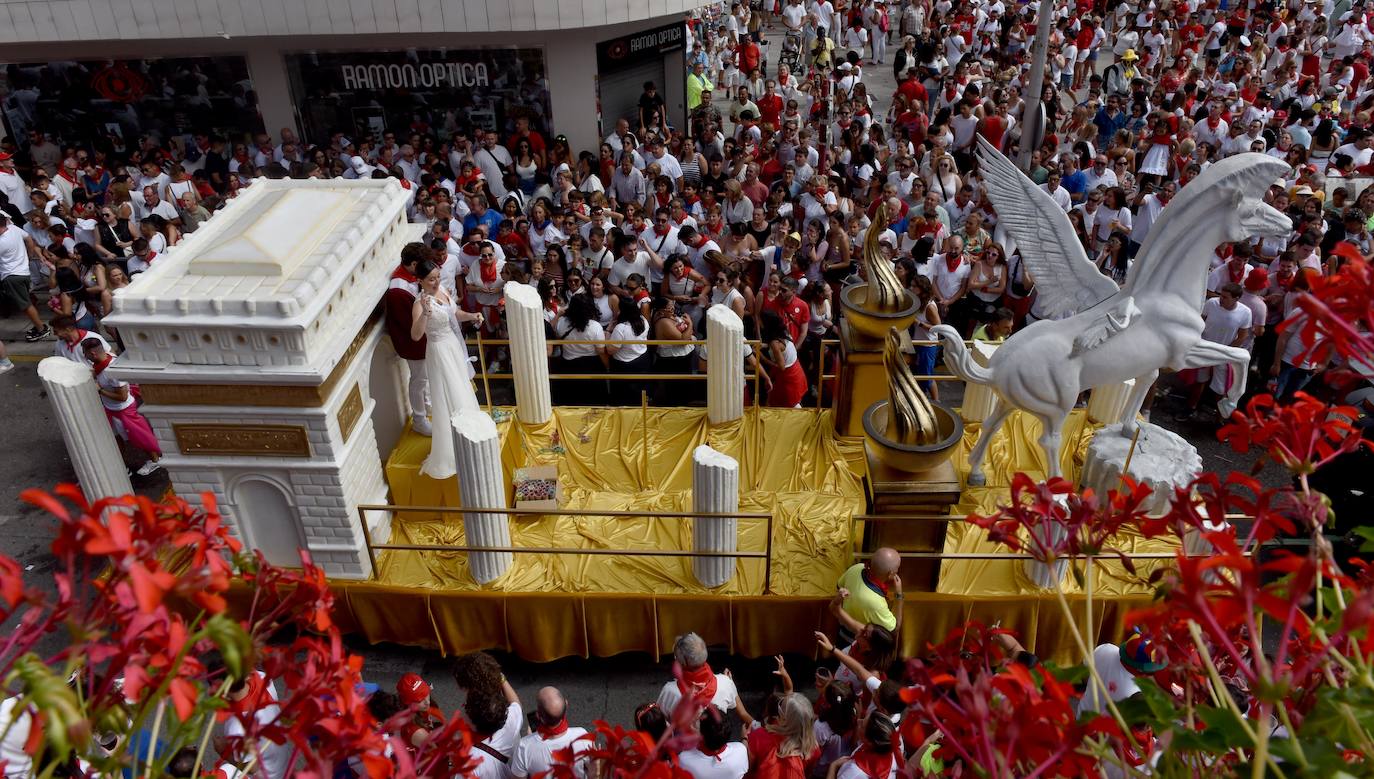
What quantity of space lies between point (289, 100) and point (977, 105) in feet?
37.2

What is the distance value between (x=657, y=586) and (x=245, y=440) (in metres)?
3.19

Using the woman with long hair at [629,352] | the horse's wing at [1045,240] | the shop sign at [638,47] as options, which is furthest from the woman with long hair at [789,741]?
the shop sign at [638,47]

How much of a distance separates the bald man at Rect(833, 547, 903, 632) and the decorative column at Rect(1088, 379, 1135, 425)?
3.48 metres

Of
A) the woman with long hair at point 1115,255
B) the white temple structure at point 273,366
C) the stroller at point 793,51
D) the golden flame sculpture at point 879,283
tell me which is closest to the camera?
the white temple structure at point 273,366

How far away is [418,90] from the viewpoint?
50.2ft

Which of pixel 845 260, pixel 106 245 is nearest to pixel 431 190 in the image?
pixel 106 245

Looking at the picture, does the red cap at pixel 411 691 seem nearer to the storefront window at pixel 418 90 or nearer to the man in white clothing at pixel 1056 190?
the man in white clothing at pixel 1056 190

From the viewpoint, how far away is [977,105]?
15.4 m

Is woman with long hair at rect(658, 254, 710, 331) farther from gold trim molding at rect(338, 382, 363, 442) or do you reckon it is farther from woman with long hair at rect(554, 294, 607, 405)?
gold trim molding at rect(338, 382, 363, 442)

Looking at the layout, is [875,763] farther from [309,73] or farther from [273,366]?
[309,73]

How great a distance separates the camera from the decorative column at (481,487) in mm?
6773

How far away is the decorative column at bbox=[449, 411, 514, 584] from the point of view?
6773 mm

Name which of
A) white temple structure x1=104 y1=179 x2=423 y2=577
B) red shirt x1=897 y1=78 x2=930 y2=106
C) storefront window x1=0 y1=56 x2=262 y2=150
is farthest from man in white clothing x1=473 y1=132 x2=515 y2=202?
red shirt x1=897 y1=78 x2=930 y2=106

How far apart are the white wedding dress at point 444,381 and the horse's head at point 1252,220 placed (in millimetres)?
5771
